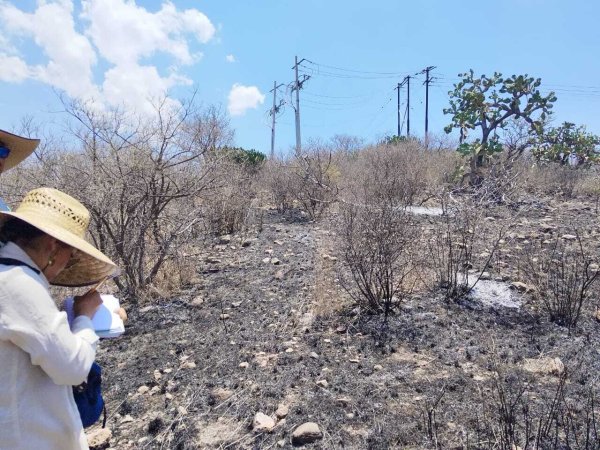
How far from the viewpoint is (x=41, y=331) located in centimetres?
112

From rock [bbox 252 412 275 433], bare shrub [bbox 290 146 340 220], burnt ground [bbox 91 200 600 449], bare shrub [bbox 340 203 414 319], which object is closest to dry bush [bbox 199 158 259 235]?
bare shrub [bbox 290 146 340 220]

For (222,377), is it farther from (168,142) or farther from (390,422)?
(168,142)

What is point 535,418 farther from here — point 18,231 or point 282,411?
point 18,231

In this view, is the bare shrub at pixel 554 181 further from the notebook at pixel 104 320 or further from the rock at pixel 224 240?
the notebook at pixel 104 320

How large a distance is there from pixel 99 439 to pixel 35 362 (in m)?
1.78

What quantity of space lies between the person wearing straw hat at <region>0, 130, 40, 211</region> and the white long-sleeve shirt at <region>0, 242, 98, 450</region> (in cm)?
69

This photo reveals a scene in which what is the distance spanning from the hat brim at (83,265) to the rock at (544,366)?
112 inches

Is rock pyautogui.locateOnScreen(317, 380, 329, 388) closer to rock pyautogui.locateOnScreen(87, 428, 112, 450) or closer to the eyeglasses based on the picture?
rock pyautogui.locateOnScreen(87, 428, 112, 450)

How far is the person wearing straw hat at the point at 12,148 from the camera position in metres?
1.71

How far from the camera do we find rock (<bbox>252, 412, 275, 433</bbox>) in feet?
8.59

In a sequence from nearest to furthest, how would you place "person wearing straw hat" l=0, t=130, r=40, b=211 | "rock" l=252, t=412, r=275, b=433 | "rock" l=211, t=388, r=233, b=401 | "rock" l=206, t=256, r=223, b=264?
"person wearing straw hat" l=0, t=130, r=40, b=211, "rock" l=252, t=412, r=275, b=433, "rock" l=211, t=388, r=233, b=401, "rock" l=206, t=256, r=223, b=264

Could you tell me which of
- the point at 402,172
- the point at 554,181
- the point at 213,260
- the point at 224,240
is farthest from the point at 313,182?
the point at 554,181

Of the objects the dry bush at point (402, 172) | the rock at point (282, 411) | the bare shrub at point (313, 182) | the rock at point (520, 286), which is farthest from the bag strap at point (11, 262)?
the bare shrub at point (313, 182)

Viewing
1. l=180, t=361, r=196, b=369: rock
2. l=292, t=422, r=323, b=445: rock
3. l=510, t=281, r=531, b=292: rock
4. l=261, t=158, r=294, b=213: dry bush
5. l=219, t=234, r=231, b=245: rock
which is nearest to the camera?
l=292, t=422, r=323, b=445: rock
